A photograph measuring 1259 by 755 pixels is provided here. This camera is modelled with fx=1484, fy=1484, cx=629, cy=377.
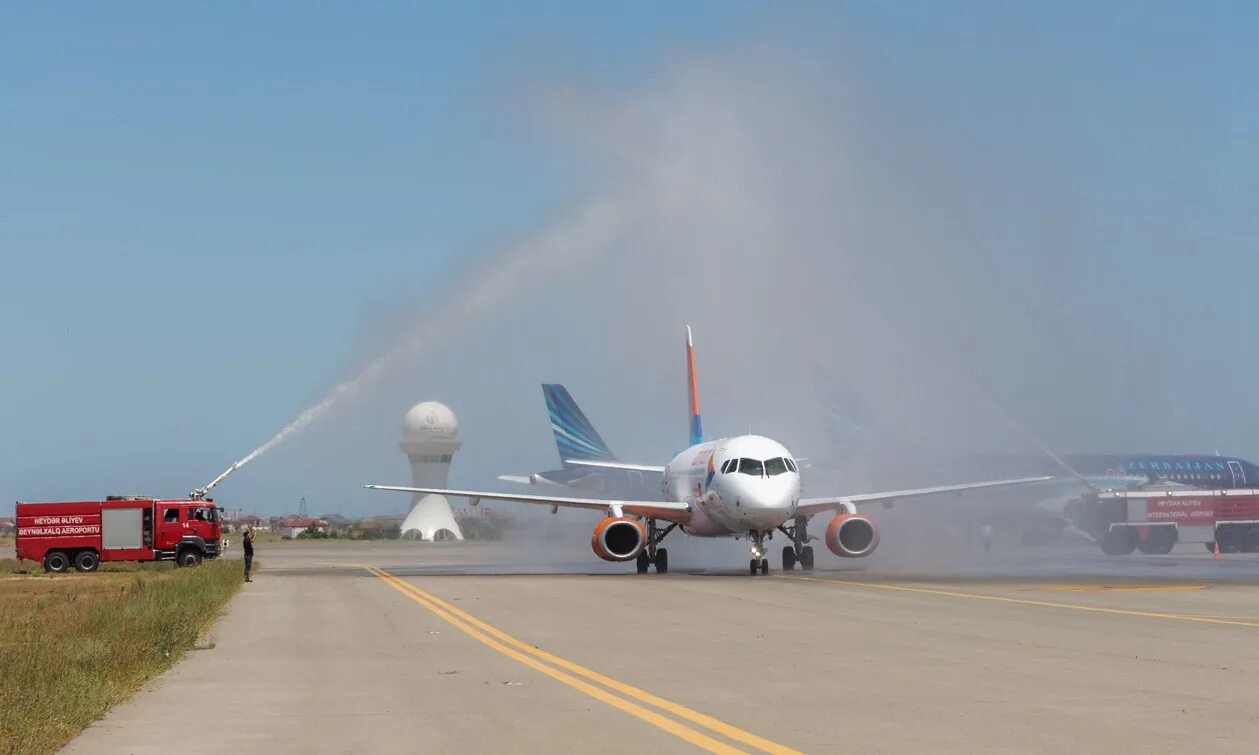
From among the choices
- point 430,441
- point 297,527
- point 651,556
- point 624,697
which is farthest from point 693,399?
point 297,527

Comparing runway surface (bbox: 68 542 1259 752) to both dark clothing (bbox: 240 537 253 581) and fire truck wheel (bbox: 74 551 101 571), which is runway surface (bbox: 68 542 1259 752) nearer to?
dark clothing (bbox: 240 537 253 581)

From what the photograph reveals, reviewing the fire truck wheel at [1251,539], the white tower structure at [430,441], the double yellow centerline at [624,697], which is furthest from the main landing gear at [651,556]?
the white tower structure at [430,441]

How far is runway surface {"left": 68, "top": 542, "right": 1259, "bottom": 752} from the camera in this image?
11.8 meters

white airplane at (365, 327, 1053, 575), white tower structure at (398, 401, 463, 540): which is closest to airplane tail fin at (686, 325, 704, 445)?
white airplane at (365, 327, 1053, 575)

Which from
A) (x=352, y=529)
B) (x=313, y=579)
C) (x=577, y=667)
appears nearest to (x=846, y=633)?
(x=577, y=667)

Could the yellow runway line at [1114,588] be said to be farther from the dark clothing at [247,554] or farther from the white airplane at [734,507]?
the dark clothing at [247,554]

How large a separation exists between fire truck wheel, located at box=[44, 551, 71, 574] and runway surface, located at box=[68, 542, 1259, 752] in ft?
95.1

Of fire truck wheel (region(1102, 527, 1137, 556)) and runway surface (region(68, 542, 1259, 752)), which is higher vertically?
fire truck wheel (region(1102, 527, 1137, 556))

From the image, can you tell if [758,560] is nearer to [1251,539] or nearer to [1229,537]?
[1229,537]

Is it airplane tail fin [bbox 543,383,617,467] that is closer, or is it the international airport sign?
the international airport sign

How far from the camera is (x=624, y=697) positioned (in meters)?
14.4

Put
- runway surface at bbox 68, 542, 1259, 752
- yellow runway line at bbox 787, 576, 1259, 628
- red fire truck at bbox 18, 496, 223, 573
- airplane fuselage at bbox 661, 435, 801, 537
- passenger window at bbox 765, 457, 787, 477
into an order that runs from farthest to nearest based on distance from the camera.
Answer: red fire truck at bbox 18, 496, 223, 573, passenger window at bbox 765, 457, 787, 477, airplane fuselage at bbox 661, 435, 801, 537, yellow runway line at bbox 787, 576, 1259, 628, runway surface at bbox 68, 542, 1259, 752

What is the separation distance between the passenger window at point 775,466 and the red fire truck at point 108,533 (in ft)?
93.0

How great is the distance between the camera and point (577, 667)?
17.5 meters
